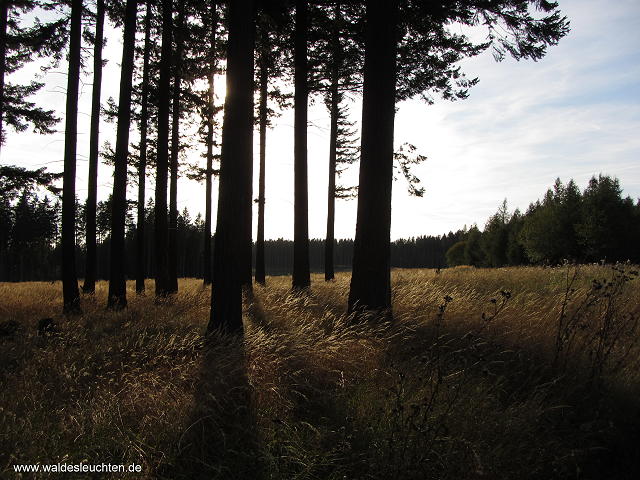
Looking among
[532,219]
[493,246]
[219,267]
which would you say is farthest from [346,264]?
[219,267]

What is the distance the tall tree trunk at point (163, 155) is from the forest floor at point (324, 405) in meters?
5.45

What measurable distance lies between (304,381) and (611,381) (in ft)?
10.3

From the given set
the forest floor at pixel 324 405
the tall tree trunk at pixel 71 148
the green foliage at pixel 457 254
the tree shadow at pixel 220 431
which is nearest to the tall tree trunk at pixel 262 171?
the tall tree trunk at pixel 71 148

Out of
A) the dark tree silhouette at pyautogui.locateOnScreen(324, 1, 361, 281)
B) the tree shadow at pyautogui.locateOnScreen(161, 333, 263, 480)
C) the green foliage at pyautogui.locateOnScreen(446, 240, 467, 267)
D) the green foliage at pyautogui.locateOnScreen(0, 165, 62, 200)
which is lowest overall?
the tree shadow at pyautogui.locateOnScreen(161, 333, 263, 480)

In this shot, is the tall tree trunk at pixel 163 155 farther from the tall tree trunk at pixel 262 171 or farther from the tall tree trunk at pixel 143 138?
the tall tree trunk at pixel 262 171

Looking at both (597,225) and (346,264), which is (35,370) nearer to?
(597,225)

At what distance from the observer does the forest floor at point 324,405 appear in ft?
8.82

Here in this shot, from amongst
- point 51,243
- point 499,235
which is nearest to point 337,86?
point 499,235

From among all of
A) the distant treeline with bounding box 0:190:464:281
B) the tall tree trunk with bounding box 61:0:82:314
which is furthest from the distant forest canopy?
the tall tree trunk with bounding box 61:0:82:314

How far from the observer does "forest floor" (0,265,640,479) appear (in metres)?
2.69

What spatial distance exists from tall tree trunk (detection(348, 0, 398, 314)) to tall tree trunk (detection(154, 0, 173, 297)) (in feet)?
22.1

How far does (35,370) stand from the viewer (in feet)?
13.4

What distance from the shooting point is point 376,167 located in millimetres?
6348

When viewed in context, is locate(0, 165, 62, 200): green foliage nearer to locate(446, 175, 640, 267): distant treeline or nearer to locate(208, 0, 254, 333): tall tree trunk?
locate(208, 0, 254, 333): tall tree trunk
